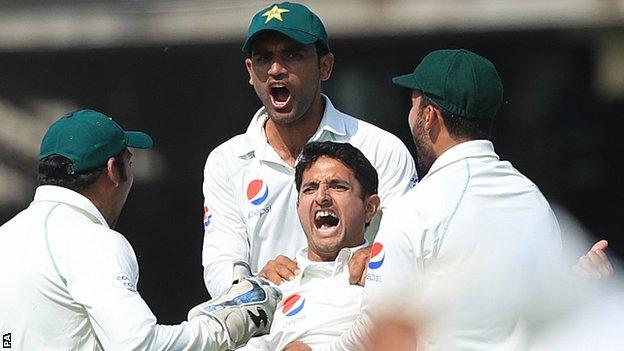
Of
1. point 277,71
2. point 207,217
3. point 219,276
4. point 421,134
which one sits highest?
point 277,71

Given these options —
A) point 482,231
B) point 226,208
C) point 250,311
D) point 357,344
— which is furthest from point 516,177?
point 226,208

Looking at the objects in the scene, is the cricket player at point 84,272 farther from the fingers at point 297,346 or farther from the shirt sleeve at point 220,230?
the shirt sleeve at point 220,230

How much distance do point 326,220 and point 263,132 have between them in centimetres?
47

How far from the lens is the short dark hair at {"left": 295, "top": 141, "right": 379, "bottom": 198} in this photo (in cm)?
334

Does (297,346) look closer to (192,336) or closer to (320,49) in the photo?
(192,336)

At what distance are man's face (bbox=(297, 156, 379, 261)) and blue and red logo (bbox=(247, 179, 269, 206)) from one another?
265mm

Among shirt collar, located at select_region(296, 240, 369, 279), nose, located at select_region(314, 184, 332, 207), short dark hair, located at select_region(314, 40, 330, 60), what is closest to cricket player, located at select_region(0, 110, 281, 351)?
shirt collar, located at select_region(296, 240, 369, 279)

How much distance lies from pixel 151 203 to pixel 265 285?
6.57 ft

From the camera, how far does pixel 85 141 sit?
2959 mm

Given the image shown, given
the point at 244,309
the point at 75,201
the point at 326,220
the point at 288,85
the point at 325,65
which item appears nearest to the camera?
the point at 75,201

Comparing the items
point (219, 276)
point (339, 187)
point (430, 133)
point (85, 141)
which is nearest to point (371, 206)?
point (339, 187)

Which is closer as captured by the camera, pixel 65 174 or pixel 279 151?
pixel 65 174

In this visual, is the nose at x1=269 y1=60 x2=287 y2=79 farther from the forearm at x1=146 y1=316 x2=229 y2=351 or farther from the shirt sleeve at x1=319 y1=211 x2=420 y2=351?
the shirt sleeve at x1=319 y1=211 x2=420 y2=351

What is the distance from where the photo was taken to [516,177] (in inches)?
108
